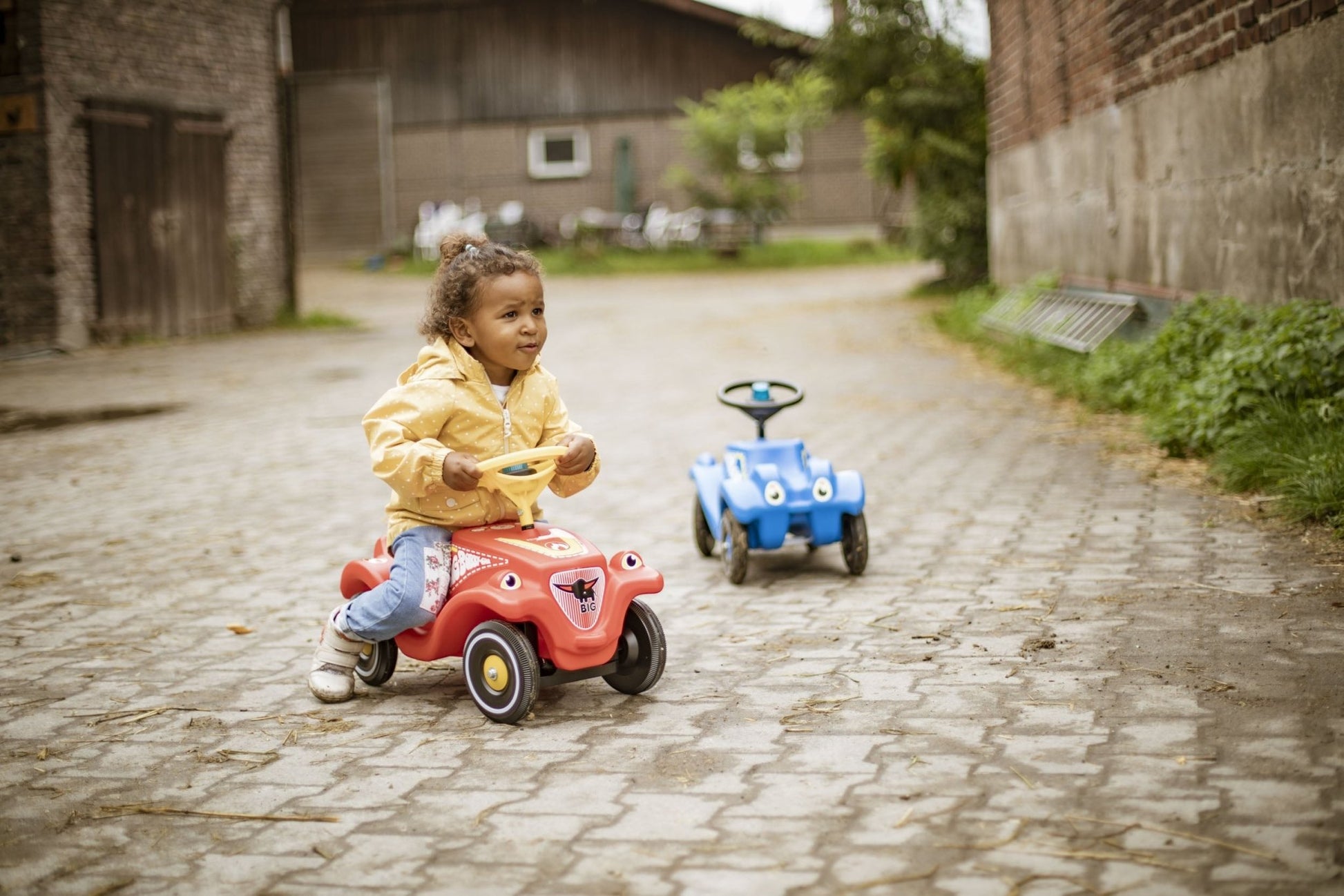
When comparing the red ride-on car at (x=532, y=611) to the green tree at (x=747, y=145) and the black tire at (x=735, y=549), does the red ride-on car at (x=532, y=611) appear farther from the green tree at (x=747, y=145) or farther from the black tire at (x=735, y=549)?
the green tree at (x=747, y=145)

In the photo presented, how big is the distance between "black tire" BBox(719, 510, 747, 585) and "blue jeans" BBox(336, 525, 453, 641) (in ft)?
5.48

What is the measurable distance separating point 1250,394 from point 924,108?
13.1m

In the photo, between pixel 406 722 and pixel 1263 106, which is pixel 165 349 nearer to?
pixel 1263 106

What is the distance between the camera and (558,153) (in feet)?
121

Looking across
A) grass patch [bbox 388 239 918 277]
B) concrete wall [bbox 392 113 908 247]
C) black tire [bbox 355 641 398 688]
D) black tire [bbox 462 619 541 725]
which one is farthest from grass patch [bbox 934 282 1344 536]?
concrete wall [bbox 392 113 908 247]

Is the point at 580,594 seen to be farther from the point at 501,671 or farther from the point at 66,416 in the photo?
the point at 66,416

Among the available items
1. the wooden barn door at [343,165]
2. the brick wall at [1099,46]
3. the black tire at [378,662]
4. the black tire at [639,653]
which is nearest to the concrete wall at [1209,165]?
the brick wall at [1099,46]

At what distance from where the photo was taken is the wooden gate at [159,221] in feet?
52.7

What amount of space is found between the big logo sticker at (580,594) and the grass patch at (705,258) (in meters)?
26.2

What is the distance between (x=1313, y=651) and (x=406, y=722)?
2.75m

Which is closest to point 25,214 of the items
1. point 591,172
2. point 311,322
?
point 311,322

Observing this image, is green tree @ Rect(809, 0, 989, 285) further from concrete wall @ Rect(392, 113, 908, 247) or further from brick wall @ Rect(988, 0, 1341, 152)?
concrete wall @ Rect(392, 113, 908, 247)

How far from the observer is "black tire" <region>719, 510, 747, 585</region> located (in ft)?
18.6

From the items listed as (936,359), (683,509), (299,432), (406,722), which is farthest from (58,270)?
(406,722)
